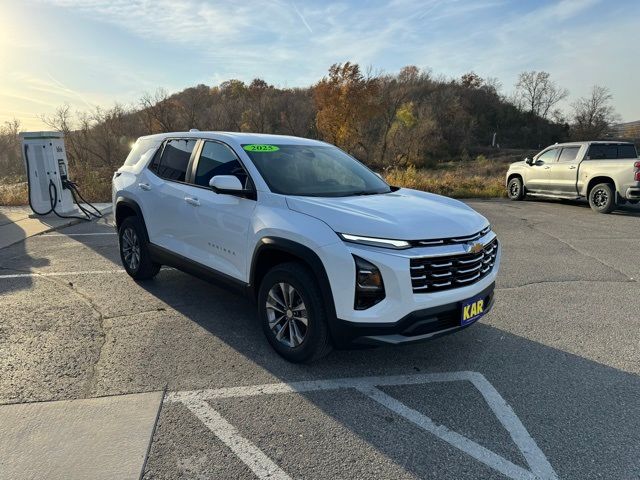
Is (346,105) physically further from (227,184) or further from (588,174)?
(227,184)

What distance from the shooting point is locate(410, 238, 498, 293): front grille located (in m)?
3.03

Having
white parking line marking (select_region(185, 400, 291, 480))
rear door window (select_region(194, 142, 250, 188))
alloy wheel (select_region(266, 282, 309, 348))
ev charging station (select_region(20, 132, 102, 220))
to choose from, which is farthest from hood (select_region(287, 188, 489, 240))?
ev charging station (select_region(20, 132, 102, 220))

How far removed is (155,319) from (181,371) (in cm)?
117

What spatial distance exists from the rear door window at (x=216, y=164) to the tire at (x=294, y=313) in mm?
986

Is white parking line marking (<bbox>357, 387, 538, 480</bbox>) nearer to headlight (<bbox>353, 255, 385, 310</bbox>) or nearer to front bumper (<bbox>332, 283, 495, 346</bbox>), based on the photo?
front bumper (<bbox>332, 283, 495, 346</bbox>)

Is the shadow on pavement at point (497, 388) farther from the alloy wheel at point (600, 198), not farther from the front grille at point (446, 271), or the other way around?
the alloy wheel at point (600, 198)

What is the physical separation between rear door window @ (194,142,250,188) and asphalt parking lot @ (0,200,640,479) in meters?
1.41

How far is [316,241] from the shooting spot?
3.16m

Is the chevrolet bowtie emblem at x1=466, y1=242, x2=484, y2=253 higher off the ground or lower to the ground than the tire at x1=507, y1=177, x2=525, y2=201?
higher

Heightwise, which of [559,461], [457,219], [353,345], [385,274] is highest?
[457,219]

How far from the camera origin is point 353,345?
10.3ft

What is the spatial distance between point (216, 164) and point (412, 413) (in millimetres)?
2820

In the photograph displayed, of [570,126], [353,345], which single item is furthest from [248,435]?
[570,126]

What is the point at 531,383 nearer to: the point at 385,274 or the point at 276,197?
→ the point at 385,274
